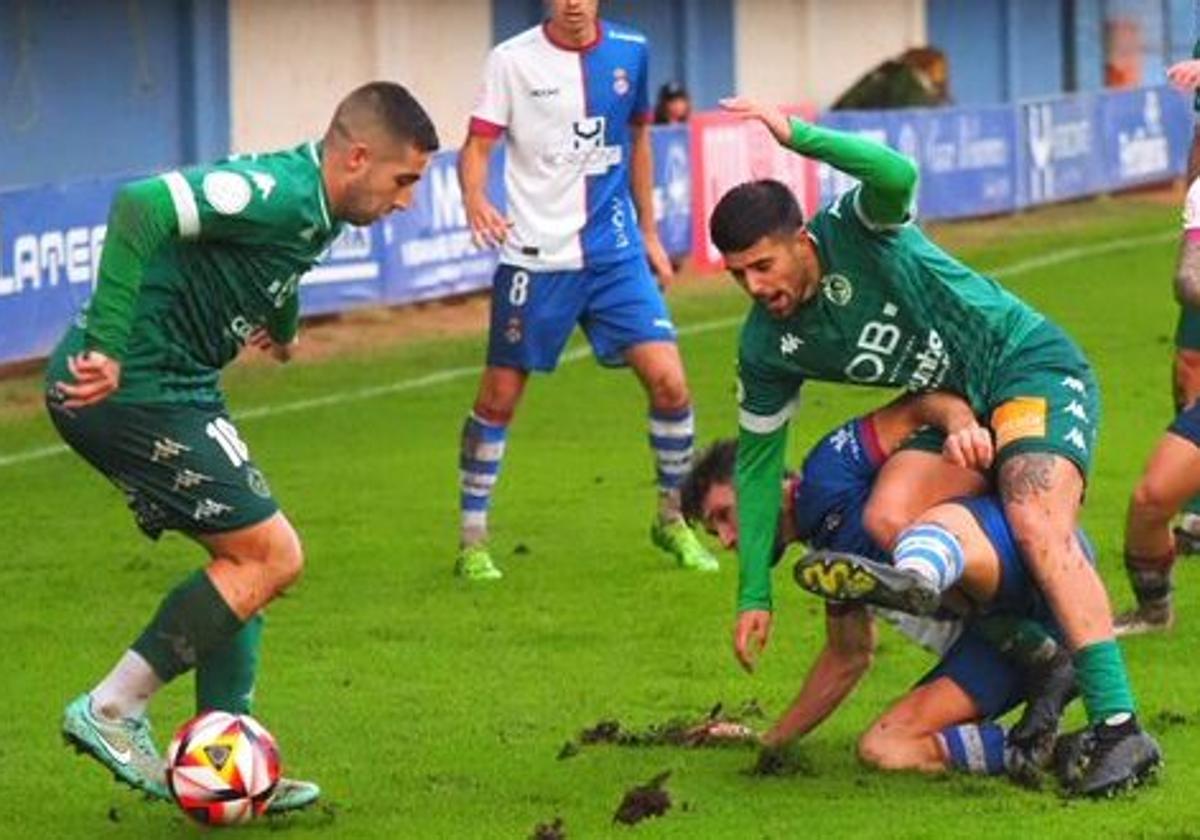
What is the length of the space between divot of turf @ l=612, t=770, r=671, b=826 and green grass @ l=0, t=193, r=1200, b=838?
0.05 metres

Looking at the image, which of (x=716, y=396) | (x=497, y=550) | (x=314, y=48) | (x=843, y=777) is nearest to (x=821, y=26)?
(x=314, y=48)

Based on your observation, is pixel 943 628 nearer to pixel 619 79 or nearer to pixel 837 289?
pixel 837 289

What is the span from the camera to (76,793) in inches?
371

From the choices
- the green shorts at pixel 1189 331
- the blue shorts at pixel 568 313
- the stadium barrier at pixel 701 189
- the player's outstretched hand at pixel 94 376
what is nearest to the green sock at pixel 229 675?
the player's outstretched hand at pixel 94 376

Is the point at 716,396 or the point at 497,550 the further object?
the point at 716,396

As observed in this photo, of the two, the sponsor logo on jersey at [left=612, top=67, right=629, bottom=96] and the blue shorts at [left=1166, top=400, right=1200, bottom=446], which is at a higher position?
the sponsor logo on jersey at [left=612, top=67, right=629, bottom=96]

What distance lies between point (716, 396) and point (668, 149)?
7.19 metres

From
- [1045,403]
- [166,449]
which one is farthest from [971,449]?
[166,449]

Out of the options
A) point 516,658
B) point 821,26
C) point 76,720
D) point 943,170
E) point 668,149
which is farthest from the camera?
point 821,26

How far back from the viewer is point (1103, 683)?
29.1 ft

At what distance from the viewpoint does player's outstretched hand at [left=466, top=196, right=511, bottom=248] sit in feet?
42.6

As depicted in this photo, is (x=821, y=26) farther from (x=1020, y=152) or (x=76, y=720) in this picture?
(x=76, y=720)

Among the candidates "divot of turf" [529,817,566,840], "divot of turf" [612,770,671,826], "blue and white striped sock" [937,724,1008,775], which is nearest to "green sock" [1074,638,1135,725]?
"blue and white striped sock" [937,724,1008,775]

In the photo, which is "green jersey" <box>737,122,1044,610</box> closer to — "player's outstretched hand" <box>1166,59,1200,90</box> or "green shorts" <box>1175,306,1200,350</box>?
"player's outstretched hand" <box>1166,59,1200,90</box>
